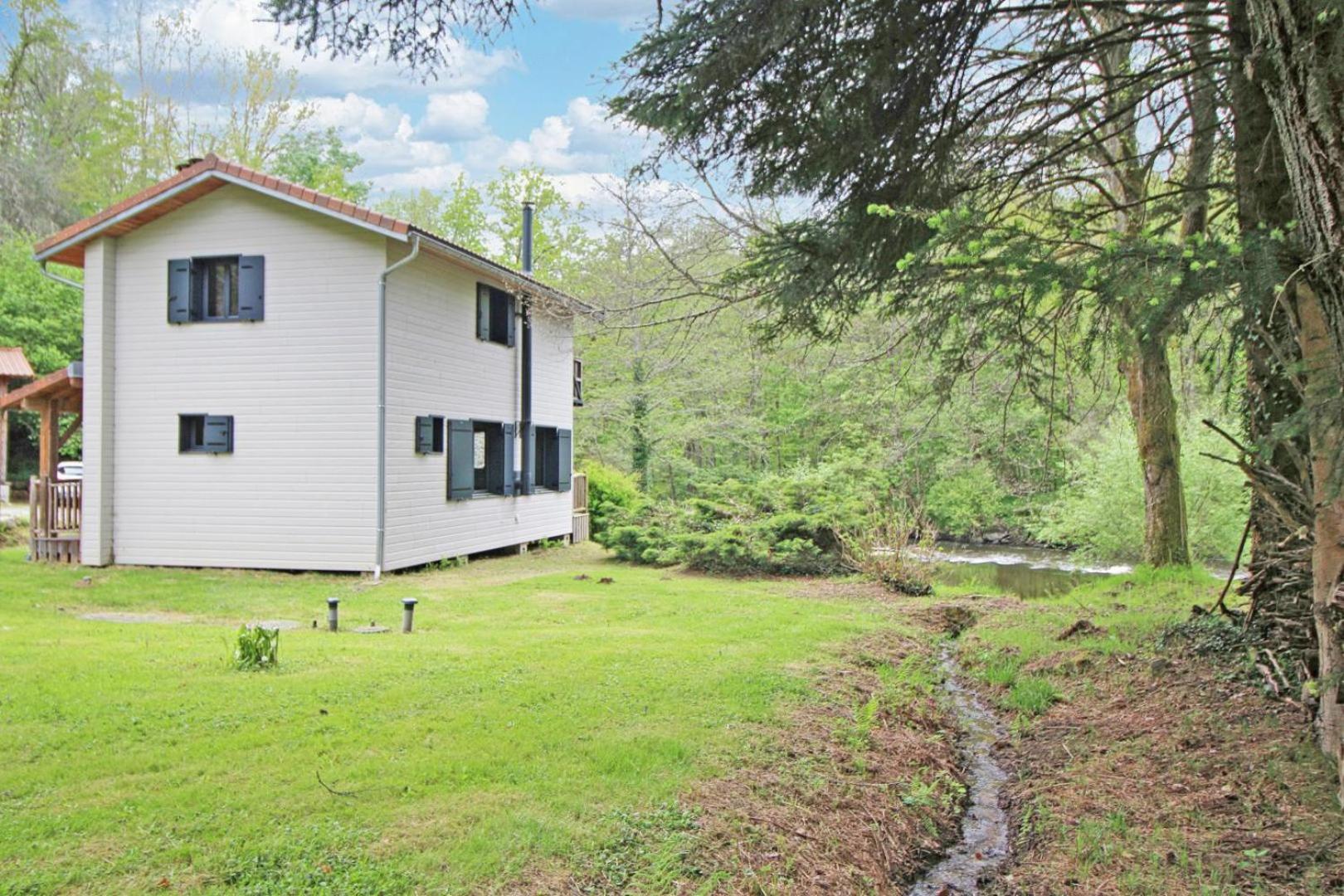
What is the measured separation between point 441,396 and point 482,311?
81.1 inches

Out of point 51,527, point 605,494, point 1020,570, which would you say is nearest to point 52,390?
point 51,527

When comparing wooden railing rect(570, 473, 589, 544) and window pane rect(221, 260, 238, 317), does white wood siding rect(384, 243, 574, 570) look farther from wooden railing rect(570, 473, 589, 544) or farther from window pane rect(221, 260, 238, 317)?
window pane rect(221, 260, 238, 317)

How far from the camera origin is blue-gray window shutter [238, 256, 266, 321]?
13031mm

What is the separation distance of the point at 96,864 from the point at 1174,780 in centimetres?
494

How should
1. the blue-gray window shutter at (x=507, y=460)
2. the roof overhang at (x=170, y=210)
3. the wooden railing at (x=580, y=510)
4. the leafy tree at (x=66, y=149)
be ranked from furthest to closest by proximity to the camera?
the leafy tree at (x=66, y=149) → the wooden railing at (x=580, y=510) → the blue-gray window shutter at (x=507, y=460) → the roof overhang at (x=170, y=210)

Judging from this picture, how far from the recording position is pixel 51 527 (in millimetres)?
13586

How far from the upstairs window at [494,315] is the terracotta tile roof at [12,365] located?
1105 cm

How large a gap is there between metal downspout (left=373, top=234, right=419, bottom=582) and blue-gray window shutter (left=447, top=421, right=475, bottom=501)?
1.73 m

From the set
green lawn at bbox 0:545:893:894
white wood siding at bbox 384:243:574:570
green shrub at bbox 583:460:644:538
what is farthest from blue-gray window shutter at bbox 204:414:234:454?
green shrub at bbox 583:460:644:538

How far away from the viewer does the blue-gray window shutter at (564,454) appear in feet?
60.8

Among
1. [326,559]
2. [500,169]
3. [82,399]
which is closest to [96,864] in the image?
[326,559]

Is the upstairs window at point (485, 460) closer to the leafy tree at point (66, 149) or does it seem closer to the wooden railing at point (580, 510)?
the wooden railing at point (580, 510)

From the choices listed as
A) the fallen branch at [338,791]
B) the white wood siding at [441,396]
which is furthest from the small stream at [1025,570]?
the fallen branch at [338,791]

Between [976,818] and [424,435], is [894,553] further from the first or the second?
[976,818]
